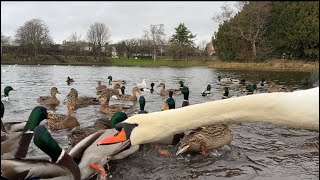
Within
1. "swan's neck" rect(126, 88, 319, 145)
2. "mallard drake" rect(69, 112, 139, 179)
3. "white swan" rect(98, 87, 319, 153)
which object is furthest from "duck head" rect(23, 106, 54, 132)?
→ "swan's neck" rect(126, 88, 319, 145)

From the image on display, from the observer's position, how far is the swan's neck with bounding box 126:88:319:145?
2.82m

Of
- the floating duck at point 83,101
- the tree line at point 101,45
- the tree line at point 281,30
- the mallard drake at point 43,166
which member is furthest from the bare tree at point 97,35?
A: the mallard drake at point 43,166

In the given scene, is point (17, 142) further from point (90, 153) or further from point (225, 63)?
point (225, 63)

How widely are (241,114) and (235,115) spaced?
6cm

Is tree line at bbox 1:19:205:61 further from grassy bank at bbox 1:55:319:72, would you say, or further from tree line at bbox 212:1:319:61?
tree line at bbox 212:1:319:61

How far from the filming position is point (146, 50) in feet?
288

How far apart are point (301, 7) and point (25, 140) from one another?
164ft

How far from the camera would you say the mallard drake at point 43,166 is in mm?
4074

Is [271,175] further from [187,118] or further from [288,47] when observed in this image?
[288,47]

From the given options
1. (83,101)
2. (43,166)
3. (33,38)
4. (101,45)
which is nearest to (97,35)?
(101,45)

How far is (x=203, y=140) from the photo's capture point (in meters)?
7.17

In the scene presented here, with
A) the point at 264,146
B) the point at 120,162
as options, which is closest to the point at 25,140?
the point at 120,162

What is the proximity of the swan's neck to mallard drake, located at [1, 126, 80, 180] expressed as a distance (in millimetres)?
1334

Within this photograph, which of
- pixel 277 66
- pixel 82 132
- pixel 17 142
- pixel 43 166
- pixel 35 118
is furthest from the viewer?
pixel 277 66
